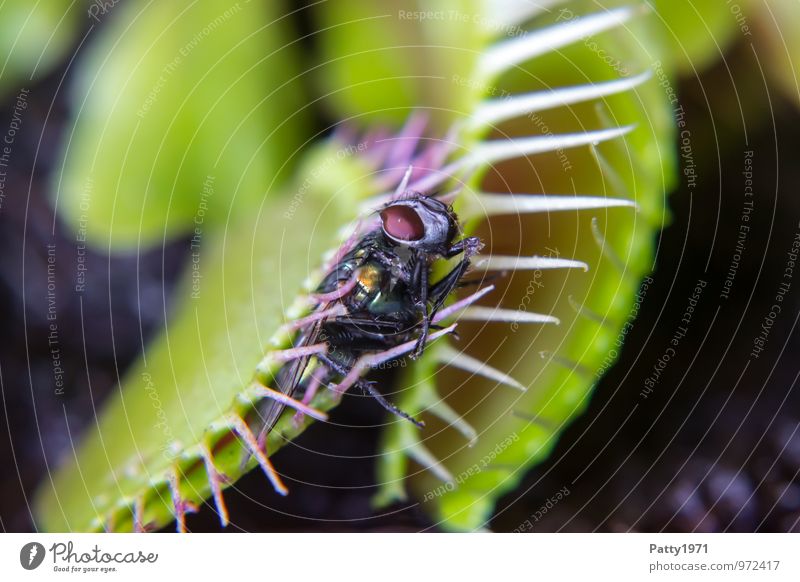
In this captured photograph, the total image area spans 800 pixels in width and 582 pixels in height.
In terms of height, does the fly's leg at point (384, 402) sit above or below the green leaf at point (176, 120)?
below

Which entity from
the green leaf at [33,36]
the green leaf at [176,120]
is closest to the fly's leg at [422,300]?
the green leaf at [176,120]

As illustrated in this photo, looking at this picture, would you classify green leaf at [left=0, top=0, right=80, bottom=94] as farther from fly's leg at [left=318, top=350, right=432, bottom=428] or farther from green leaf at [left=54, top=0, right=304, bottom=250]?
fly's leg at [left=318, top=350, right=432, bottom=428]

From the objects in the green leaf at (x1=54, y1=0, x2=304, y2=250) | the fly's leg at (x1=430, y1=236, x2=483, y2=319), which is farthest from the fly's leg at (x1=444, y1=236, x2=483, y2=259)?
the green leaf at (x1=54, y1=0, x2=304, y2=250)

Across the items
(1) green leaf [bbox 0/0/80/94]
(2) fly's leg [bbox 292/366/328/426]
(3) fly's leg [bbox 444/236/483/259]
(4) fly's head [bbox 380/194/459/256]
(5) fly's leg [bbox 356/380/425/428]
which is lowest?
(5) fly's leg [bbox 356/380/425/428]

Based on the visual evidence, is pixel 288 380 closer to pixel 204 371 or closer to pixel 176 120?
pixel 204 371

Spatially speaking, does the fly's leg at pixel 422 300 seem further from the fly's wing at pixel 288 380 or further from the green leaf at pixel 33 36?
the green leaf at pixel 33 36

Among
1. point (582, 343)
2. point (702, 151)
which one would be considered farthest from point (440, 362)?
point (702, 151)
